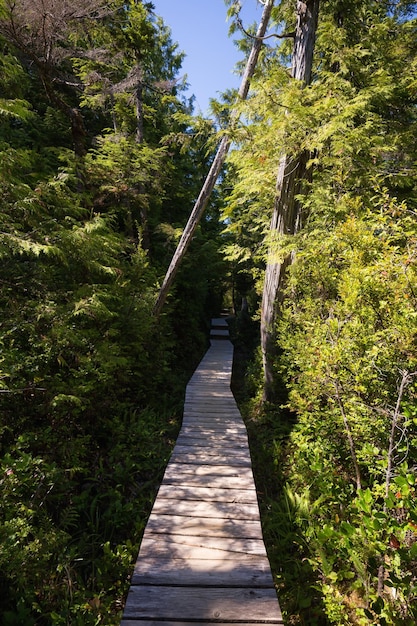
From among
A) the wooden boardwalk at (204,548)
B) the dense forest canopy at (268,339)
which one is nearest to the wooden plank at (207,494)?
the wooden boardwalk at (204,548)

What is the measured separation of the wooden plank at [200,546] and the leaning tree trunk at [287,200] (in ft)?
12.3

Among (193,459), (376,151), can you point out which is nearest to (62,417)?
(193,459)

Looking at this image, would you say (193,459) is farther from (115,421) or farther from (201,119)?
(201,119)

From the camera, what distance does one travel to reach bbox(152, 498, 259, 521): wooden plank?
2999 mm

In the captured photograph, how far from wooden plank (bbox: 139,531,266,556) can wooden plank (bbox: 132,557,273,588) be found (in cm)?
7

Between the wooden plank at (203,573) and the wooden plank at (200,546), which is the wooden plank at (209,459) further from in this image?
the wooden plank at (203,573)

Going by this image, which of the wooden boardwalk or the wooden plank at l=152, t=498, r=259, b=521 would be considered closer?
the wooden boardwalk

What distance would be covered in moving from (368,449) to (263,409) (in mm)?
4102

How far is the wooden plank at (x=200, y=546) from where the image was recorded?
254 cm

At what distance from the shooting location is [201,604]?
82.9 inches

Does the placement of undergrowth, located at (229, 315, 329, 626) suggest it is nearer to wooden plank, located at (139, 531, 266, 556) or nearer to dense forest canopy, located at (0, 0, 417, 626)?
dense forest canopy, located at (0, 0, 417, 626)

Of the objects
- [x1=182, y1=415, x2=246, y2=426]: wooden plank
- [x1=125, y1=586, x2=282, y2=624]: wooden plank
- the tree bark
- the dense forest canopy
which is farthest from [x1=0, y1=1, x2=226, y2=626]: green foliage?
[x1=125, y1=586, x2=282, y2=624]: wooden plank

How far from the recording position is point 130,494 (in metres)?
4.05

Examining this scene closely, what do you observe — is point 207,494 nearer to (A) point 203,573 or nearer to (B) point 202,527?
(B) point 202,527
